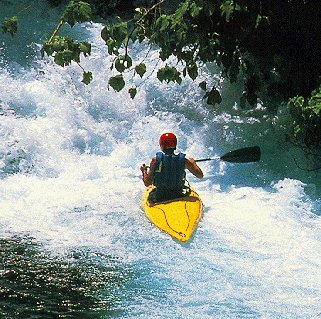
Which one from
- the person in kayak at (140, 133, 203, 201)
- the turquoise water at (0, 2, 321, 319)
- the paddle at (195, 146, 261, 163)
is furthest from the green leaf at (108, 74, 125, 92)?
the paddle at (195, 146, 261, 163)

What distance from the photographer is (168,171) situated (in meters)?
7.57

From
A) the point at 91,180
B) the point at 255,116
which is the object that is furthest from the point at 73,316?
the point at 255,116

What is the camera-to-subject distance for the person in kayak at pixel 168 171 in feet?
24.7

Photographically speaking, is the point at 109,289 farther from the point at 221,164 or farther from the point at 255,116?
the point at 255,116

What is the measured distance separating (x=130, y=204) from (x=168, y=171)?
65 centimetres

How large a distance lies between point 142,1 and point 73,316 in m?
6.49

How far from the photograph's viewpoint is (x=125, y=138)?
9648 mm

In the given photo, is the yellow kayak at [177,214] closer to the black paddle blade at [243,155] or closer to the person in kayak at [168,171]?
the person in kayak at [168,171]

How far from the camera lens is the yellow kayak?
7.16 metres

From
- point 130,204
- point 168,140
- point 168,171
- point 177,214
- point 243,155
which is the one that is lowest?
point 177,214

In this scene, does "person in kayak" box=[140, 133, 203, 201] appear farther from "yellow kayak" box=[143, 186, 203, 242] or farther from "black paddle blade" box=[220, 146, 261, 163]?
"black paddle blade" box=[220, 146, 261, 163]

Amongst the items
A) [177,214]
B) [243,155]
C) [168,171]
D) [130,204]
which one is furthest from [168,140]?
[243,155]

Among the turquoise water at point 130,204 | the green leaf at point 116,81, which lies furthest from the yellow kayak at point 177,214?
the green leaf at point 116,81

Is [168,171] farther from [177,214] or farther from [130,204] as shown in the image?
[130,204]
